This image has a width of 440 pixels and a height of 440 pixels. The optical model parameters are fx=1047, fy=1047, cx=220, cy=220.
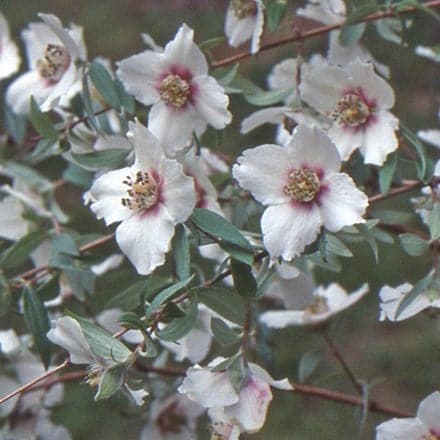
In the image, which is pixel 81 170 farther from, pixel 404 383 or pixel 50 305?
pixel 404 383

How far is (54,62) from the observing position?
4.18 feet

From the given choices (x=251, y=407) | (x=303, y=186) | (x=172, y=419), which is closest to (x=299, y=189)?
(x=303, y=186)

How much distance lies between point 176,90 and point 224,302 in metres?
0.24

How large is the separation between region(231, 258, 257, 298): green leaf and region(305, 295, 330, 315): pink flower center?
15.1 inches

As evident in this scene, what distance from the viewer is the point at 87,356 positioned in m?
1.00

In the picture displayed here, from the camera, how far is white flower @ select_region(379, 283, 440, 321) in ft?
3.51

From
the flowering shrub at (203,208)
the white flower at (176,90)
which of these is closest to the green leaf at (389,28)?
the flowering shrub at (203,208)

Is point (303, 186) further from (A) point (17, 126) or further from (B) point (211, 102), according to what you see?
(A) point (17, 126)

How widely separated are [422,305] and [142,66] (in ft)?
1.30

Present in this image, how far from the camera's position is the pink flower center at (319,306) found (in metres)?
1.42

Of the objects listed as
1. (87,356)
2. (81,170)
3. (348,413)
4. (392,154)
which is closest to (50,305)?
(81,170)

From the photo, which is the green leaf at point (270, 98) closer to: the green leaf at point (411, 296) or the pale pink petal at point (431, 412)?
the green leaf at point (411, 296)

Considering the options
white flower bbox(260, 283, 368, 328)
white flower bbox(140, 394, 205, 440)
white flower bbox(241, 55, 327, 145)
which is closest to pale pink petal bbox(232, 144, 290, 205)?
white flower bbox(241, 55, 327, 145)

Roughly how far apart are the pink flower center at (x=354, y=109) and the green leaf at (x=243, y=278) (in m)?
0.23
